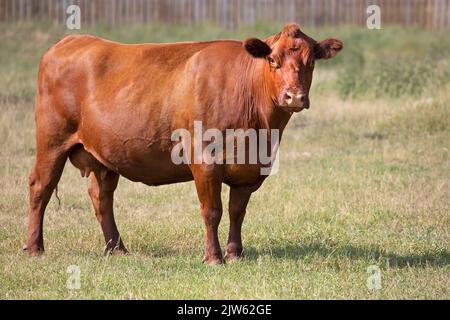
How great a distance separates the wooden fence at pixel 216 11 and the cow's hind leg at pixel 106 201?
15.8 m

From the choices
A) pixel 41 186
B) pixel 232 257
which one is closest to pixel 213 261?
pixel 232 257

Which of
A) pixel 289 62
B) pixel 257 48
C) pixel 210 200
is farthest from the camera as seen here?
pixel 210 200

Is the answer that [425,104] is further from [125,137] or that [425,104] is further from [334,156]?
[125,137]

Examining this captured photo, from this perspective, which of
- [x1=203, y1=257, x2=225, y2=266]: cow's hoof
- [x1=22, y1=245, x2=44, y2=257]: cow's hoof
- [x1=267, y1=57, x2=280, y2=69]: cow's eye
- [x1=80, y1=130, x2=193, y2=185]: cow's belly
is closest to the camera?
[x1=267, y1=57, x2=280, y2=69]: cow's eye

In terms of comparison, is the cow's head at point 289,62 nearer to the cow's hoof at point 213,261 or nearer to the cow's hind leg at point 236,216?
the cow's hind leg at point 236,216

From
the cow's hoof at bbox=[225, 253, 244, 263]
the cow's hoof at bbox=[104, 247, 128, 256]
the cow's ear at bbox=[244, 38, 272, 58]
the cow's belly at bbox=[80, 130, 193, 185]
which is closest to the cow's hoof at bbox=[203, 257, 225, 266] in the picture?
the cow's hoof at bbox=[225, 253, 244, 263]

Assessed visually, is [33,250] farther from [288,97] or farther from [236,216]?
[288,97]

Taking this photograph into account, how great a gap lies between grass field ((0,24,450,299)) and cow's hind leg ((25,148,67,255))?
151 millimetres

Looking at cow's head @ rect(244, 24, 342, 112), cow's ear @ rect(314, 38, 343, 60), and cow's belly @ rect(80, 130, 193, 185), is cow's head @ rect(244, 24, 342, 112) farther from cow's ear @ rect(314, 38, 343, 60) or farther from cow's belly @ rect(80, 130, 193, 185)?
cow's belly @ rect(80, 130, 193, 185)

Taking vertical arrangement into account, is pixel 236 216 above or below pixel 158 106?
below

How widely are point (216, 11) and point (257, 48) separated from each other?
1725cm

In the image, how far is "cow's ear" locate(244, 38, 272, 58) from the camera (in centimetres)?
828

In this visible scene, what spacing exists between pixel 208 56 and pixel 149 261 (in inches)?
69.3

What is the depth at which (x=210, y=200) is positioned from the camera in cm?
852
